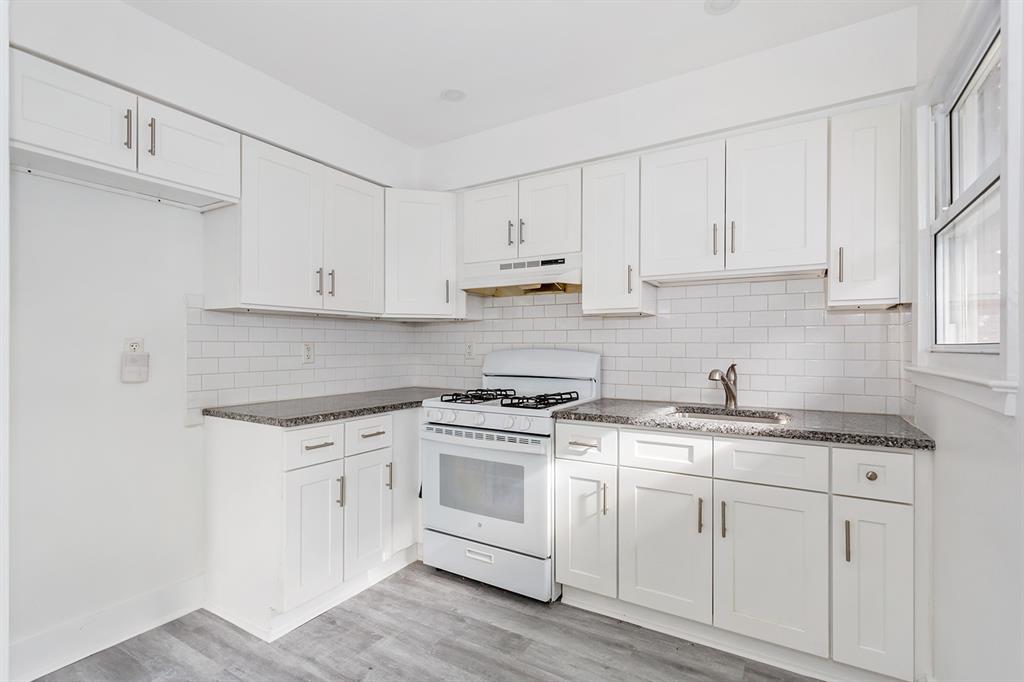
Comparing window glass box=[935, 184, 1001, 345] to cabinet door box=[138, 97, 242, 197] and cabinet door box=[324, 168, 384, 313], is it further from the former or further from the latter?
cabinet door box=[138, 97, 242, 197]

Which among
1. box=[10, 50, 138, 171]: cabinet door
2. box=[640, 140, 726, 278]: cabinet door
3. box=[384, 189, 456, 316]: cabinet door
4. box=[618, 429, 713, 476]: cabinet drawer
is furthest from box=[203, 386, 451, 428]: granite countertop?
box=[640, 140, 726, 278]: cabinet door

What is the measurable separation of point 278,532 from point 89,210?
164 centimetres

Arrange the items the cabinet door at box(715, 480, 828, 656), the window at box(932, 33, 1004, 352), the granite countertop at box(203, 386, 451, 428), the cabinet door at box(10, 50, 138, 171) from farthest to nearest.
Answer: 1. the granite countertop at box(203, 386, 451, 428)
2. the cabinet door at box(715, 480, 828, 656)
3. the cabinet door at box(10, 50, 138, 171)
4. the window at box(932, 33, 1004, 352)

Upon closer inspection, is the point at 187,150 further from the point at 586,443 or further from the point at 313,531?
the point at 586,443

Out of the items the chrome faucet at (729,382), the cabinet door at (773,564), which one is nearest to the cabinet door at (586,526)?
the cabinet door at (773,564)

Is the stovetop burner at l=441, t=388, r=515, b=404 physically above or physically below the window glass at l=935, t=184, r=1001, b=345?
below

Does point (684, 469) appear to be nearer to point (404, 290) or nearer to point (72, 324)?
point (404, 290)

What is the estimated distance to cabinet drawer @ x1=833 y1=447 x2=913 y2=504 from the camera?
6.05 feet

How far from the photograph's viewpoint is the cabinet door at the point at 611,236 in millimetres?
2689

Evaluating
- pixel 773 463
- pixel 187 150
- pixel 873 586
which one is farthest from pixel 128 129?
pixel 873 586

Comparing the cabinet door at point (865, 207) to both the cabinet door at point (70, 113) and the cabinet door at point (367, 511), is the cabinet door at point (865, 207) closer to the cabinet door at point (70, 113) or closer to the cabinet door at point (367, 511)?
the cabinet door at point (367, 511)

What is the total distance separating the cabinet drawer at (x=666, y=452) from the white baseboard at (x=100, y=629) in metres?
2.25

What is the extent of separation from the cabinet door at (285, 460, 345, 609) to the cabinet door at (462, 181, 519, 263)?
1.49 m

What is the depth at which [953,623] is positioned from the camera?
1.61 meters
